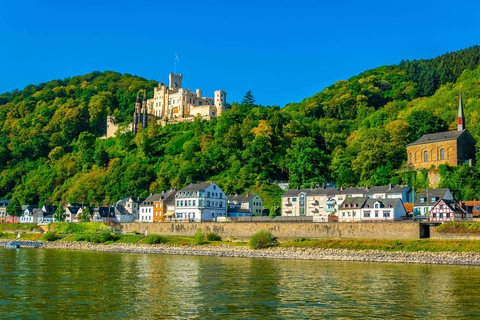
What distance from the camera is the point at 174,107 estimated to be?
395 feet

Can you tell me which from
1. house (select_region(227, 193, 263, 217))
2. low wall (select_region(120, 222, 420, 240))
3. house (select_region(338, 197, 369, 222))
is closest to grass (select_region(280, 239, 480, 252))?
low wall (select_region(120, 222, 420, 240))

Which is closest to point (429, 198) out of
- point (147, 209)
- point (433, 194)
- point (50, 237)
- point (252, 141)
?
point (433, 194)

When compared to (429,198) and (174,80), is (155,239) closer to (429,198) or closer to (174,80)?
(429,198)

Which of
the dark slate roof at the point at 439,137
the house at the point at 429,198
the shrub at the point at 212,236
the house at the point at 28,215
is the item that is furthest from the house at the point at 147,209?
the house at the point at 429,198

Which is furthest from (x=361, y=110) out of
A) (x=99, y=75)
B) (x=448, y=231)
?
(x=99, y=75)

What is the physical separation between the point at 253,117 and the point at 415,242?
2216 inches

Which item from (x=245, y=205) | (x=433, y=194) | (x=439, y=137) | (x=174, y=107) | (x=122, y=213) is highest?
(x=174, y=107)

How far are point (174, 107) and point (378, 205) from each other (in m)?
72.4

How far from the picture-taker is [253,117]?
327 feet

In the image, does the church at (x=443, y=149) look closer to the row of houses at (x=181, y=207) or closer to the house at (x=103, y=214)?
the row of houses at (x=181, y=207)

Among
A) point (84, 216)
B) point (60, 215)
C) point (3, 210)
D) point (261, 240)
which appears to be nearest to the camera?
point (261, 240)

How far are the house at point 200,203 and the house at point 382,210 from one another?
19350 mm

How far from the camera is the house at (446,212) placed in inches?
2010

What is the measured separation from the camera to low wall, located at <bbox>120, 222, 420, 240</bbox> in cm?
4946
